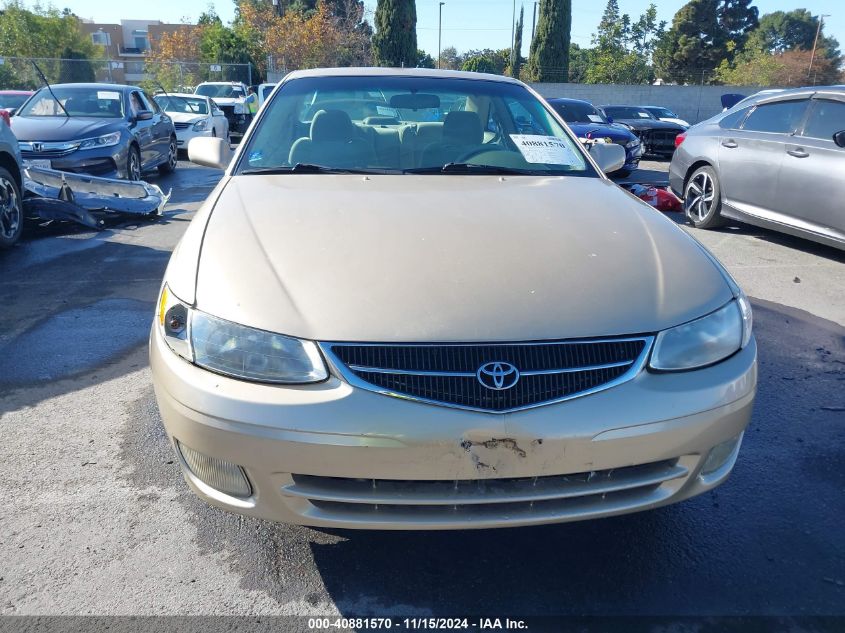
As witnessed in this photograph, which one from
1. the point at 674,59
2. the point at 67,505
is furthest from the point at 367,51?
the point at 67,505

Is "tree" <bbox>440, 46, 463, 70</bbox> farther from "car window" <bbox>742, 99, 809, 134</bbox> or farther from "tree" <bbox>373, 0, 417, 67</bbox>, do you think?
"car window" <bbox>742, 99, 809, 134</bbox>

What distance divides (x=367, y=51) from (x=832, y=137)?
40.4 metres

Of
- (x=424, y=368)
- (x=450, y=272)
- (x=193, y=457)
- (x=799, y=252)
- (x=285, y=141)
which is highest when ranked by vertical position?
(x=285, y=141)

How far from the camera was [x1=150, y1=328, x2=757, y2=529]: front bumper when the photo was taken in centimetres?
195

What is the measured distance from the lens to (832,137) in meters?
6.31

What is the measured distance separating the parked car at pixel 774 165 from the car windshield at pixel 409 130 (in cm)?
362

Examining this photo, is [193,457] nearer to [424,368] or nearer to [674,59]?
[424,368]

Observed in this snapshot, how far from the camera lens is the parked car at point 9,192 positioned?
656 centimetres

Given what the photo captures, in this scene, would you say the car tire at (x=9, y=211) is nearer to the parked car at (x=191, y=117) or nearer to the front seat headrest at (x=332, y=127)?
the front seat headrest at (x=332, y=127)

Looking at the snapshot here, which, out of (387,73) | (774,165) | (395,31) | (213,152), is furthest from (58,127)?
(395,31)

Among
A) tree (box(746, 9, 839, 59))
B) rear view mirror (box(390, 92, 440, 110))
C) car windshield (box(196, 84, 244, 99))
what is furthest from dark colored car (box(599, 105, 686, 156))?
tree (box(746, 9, 839, 59))

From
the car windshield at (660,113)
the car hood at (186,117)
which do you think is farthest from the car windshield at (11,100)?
the car windshield at (660,113)

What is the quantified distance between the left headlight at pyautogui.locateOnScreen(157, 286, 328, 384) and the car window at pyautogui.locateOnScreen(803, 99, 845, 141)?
241 inches

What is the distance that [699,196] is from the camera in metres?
7.91
